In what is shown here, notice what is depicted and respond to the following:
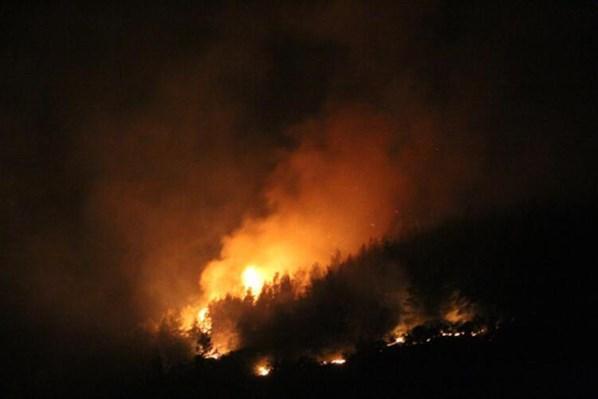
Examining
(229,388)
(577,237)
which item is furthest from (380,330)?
(577,237)

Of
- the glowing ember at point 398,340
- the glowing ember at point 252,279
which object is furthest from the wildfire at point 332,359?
the glowing ember at point 252,279

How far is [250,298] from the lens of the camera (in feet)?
115

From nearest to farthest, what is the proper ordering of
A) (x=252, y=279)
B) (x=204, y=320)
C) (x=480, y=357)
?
(x=480, y=357), (x=204, y=320), (x=252, y=279)

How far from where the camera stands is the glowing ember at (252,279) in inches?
1476

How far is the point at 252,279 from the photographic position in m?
38.0

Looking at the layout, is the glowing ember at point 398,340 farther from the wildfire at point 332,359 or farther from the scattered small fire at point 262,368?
the scattered small fire at point 262,368

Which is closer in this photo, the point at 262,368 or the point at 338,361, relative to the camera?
the point at 338,361

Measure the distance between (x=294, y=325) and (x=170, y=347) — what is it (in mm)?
8934

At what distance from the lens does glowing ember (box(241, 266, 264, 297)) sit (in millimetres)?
37500

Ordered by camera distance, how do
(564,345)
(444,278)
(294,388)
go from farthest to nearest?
(444,278), (294,388), (564,345)

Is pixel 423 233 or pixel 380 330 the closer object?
pixel 380 330

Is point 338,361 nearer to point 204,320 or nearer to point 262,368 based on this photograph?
point 262,368

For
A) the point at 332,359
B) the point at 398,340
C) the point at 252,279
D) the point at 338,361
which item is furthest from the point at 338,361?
the point at 252,279

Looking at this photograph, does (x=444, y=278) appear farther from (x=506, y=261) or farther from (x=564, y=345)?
(x=564, y=345)
